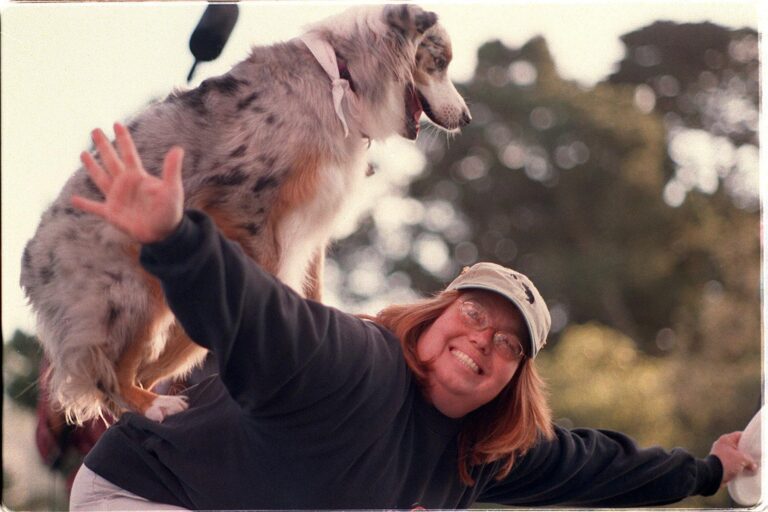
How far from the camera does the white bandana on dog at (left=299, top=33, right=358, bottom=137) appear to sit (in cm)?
202

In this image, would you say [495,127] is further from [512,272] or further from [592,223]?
[512,272]

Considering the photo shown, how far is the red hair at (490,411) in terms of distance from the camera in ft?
→ 6.57

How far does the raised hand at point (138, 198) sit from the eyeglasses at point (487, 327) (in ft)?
2.58

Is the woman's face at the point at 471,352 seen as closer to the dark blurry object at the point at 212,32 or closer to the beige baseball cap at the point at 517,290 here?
the beige baseball cap at the point at 517,290

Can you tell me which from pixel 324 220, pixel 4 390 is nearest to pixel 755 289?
pixel 324 220

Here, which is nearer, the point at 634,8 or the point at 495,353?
the point at 495,353

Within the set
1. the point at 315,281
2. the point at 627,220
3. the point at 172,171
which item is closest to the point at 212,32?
the point at 315,281

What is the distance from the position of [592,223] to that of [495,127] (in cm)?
43

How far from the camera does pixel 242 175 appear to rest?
1.98 meters

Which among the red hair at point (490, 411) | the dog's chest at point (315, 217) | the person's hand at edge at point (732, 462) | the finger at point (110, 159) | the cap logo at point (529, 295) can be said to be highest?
the finger at point (110, 159)

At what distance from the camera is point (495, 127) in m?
2.60

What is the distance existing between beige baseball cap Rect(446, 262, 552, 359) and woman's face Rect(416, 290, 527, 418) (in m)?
0.03

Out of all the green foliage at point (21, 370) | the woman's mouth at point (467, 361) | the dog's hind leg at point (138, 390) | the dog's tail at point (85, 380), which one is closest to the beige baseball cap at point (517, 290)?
the woman's mouth at point (467, 361)

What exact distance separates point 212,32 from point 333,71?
→ 13.0 inches
